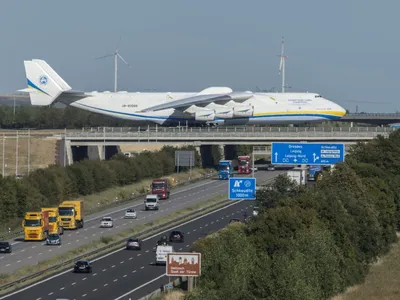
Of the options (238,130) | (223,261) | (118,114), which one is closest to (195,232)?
(223,261)

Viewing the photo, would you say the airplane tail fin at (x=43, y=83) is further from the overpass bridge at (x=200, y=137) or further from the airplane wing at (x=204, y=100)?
the airplane wing at (x=204, y=100)

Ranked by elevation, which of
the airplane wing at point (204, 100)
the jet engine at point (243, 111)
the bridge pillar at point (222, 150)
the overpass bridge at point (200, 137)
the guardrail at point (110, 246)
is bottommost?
the guardrail at point (110, 246)

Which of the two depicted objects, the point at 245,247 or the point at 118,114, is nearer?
the point at 245,247

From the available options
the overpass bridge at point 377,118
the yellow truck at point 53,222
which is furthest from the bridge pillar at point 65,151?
the overpass bridge at point 377,118

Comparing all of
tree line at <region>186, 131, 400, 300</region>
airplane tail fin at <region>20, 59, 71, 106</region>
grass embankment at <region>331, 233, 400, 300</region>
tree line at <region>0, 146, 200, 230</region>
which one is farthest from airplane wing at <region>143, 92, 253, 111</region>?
grass embankment at <region>331, 233, 400, 300</region>

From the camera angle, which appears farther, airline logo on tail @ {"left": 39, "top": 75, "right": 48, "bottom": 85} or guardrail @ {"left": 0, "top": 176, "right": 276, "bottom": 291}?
airline logo on tail @ {"left": 39, "top": 75, "right": 48, "bottom": 85}

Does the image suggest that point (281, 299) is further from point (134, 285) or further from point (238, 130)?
A: point (238, 130)

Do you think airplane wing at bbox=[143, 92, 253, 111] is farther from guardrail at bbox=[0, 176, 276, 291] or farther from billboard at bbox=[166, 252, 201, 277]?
billboard at bbox=[166, 252, 201, 277]
